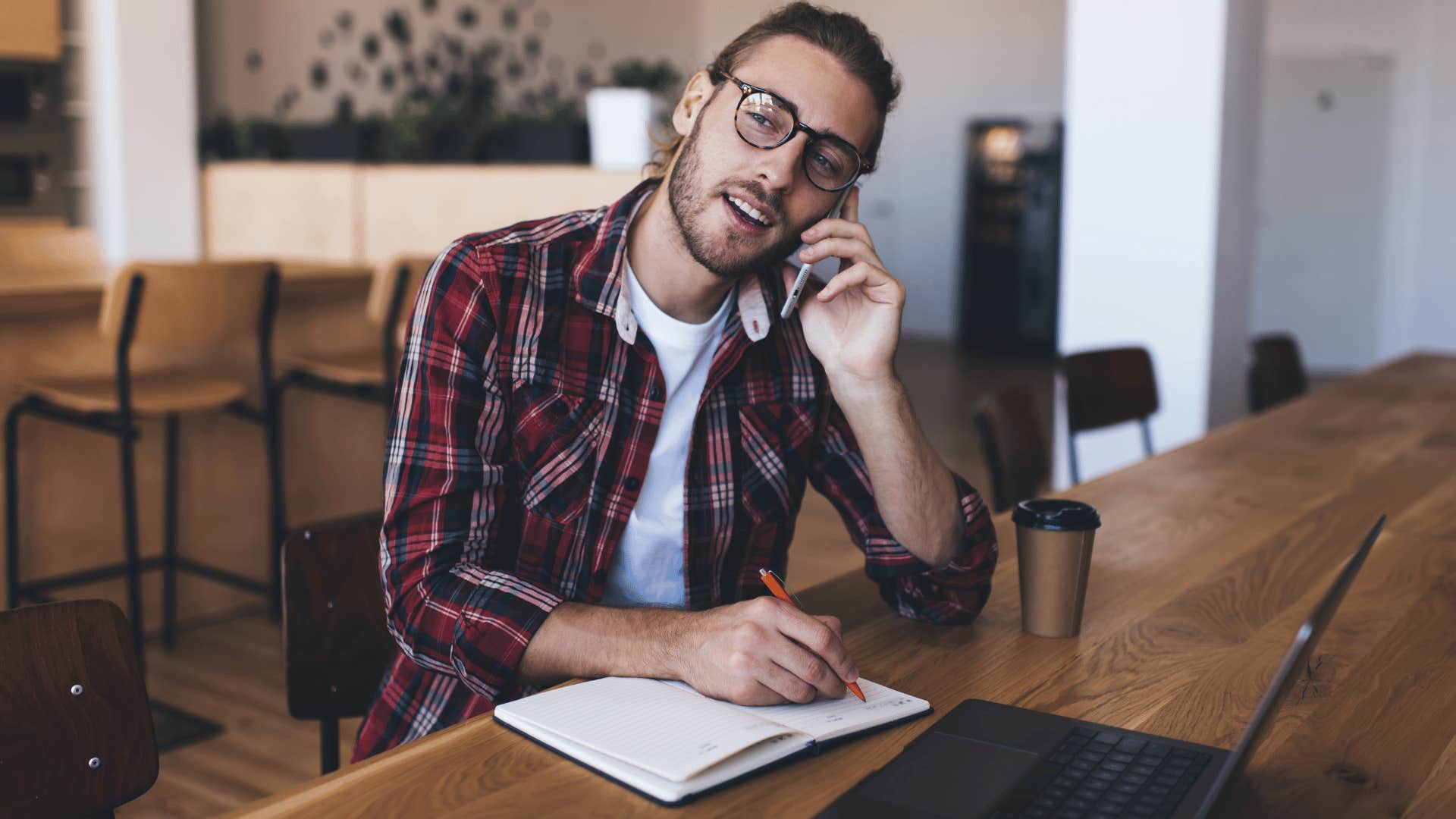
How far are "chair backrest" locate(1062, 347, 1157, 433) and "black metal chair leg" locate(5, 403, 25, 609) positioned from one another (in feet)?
7.67

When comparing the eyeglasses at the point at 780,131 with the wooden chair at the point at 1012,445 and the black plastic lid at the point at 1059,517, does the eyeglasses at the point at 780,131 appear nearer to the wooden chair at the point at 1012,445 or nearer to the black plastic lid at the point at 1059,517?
the black plastic lid at the point at 1059,517

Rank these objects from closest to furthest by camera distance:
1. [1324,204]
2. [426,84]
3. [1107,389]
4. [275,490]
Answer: [1107,389] → [275,490] → [426,84] → [1324,204]

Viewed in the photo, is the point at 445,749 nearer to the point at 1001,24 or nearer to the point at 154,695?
the point at 154,695

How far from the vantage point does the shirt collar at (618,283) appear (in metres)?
1.31

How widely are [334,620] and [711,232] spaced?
1.88 ft

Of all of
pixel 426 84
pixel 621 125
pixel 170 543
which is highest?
pixel 426 84

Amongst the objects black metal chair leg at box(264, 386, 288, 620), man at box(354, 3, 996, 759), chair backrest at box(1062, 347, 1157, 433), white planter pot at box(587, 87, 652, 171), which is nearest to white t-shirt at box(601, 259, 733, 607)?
man at box(354, 3, 996, 759)

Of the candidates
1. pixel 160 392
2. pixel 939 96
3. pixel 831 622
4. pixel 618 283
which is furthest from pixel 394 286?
pixel 939 96

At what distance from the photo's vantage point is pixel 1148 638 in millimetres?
1229

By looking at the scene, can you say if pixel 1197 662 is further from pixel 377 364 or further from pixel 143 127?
pixel 143 127

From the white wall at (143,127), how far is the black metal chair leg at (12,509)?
270cm

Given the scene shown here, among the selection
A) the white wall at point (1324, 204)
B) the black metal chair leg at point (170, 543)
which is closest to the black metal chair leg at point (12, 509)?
the black metal chair leg at point (170, 543)

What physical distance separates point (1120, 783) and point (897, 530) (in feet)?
1.60

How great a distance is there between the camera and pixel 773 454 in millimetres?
1386
